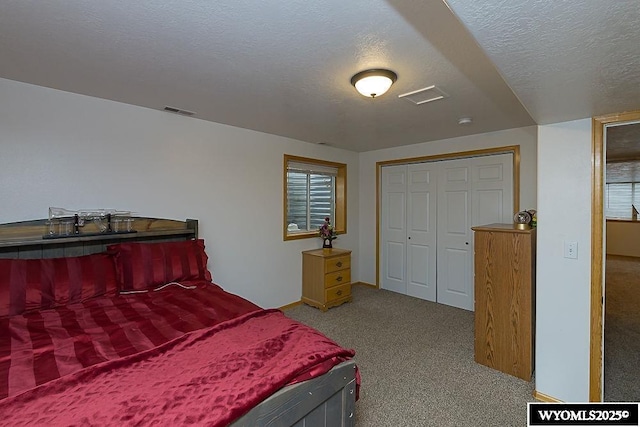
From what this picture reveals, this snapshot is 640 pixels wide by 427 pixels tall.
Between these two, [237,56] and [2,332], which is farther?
[237,56]

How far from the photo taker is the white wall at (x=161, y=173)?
2246 mm

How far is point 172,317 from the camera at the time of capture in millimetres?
1812

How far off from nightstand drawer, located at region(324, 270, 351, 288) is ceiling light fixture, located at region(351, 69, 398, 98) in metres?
2.48

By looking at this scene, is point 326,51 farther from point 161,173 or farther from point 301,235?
point 301,235

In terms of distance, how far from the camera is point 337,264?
4023 millimetres

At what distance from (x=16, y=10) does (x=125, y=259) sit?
163 cm

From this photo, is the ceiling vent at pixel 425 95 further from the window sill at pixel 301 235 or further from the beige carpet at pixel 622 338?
the beige carpet at pixel 622 338

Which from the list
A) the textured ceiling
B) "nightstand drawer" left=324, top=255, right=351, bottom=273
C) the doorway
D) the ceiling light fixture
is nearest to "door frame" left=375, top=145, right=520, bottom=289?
the doorway

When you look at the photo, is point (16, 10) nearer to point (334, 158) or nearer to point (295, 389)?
point (295, 389)

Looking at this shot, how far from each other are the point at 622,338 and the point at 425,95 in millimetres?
3166

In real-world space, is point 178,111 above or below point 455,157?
above

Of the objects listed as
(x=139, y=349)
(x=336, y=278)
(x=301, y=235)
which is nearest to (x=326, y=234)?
(x=301, y=235)

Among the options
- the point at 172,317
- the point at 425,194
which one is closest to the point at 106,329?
the point at 172,317

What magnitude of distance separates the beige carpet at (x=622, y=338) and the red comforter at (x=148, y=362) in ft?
7.59
